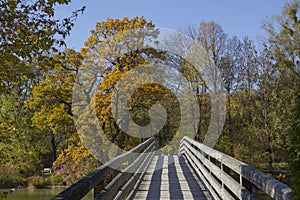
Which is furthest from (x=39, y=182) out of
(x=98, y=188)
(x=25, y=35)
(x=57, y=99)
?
(x=98, y=188)

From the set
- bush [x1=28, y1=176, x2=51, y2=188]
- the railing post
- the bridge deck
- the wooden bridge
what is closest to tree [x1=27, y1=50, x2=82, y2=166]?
bush [x1=28, y1=176, x2=51, y2=188]

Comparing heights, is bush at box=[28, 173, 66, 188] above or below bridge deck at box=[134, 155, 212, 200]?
below

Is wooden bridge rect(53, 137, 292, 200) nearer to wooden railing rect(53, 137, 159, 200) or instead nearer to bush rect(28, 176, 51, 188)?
wooden railing rect(53, 137, 159, 200)

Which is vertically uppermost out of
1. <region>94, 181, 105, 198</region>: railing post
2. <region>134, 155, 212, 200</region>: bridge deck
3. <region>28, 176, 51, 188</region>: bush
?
<region>94, 181, 105, 198</region>: railing post

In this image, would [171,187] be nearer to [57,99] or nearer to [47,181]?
[57,99]

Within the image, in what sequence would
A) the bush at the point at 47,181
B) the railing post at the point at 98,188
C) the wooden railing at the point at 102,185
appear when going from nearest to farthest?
the wooden railing at the point at 102,185
the railing post at the point at 98,188
the bush at the point at 47,181

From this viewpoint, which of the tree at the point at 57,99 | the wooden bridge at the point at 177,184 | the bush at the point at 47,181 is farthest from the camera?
the bush at the point at 47,181

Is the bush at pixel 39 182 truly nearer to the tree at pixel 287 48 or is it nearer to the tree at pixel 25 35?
the tree at pixel 287 48

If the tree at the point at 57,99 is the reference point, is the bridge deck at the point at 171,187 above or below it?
below

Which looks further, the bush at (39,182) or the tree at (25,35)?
the bush at (39,182)

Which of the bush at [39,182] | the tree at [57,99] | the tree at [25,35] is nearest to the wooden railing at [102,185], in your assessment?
the tree at [25,35]

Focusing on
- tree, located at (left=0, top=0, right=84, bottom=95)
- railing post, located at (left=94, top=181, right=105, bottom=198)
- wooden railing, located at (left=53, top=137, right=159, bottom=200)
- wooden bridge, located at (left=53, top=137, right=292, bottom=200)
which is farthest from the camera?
tree, located at (left=0, top=0, right=84, bottom=95)

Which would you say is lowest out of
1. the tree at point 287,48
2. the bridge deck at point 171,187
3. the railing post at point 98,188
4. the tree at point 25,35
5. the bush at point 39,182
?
the bush at point 39,182

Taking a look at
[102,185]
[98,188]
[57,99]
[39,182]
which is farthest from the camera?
[39,182]
